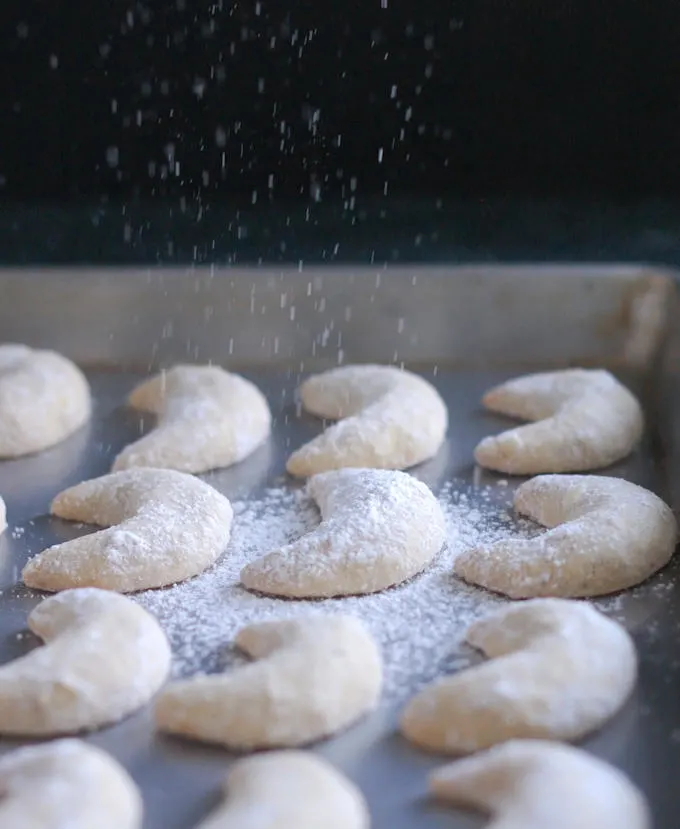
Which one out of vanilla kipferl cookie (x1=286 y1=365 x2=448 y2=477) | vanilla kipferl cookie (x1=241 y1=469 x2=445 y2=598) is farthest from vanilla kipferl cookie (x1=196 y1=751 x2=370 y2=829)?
vanilla kipferl cookie (x1=286 y1=365 x2=448 y2=477)

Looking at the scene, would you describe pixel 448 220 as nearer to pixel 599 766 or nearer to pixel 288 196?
pixel 288 196

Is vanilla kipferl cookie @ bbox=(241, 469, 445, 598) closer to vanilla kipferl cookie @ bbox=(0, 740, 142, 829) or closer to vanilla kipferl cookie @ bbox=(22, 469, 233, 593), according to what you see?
vanilla kipferl cookie @ bbox=(22, 469, 233, 593)

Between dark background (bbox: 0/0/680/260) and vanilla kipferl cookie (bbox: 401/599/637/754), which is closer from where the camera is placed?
vanilla kipferl cookie (bbox: 401/599/637/754)

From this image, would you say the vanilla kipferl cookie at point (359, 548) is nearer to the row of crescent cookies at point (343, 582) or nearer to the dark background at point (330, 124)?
the row of crescent cookies at point (343, 582)

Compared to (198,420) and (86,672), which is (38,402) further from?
(86,672)

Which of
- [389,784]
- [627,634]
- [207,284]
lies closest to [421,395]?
[207,284]
